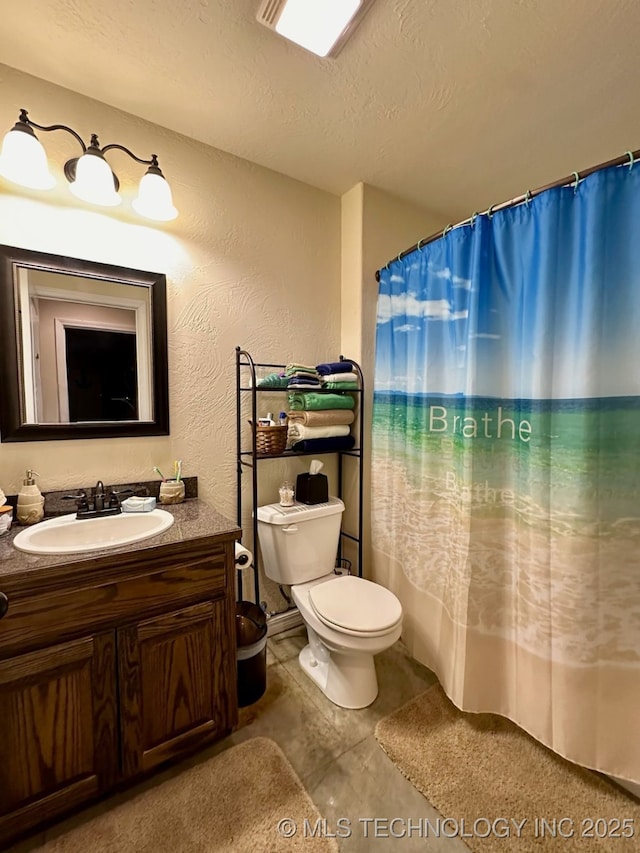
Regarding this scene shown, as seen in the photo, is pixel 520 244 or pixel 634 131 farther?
pixel 634 131

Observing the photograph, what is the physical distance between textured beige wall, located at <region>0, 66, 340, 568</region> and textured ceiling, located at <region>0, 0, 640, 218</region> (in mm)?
94

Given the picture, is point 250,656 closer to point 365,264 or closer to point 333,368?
point 333,368

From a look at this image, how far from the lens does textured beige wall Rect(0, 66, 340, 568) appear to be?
1.39 metres

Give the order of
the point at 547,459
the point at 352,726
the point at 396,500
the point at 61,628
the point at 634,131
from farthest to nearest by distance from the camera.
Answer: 1. the point at 396,500
2. the point at 634,131
3. the point at 352,726
4. the point at 547,459
5. the point at 61,628

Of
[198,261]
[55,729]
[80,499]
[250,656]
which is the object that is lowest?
[250,656]

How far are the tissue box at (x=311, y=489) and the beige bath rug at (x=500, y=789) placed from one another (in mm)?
949

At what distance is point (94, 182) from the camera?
1.33 meters

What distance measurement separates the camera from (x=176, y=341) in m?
1.67

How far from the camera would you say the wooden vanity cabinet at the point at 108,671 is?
996 millimetres

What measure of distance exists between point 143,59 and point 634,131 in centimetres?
201

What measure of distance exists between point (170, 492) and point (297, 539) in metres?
0.62

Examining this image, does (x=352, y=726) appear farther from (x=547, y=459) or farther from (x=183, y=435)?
(x=183, y=435)

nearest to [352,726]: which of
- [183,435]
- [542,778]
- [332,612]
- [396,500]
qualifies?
[332,612]

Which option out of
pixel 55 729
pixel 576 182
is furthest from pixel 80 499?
pixel 576 182
